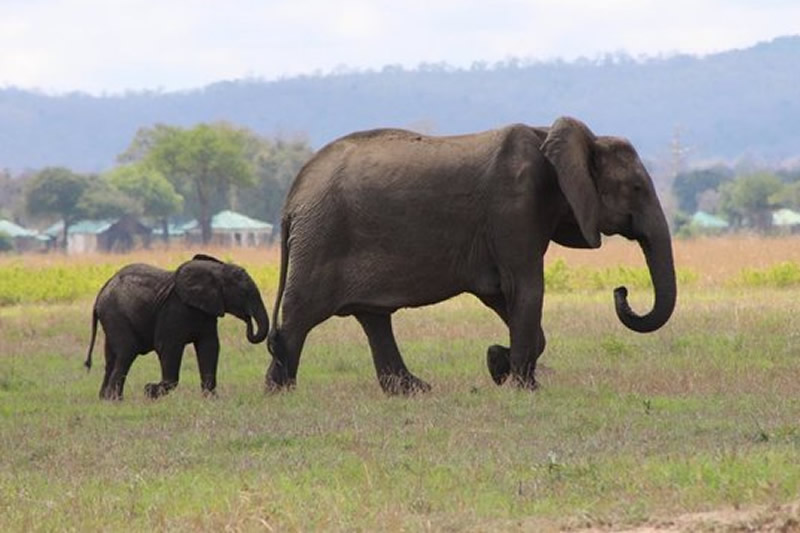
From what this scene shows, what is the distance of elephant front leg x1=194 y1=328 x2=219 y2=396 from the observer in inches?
625

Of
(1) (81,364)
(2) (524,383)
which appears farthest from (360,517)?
A: (1) (81,364)

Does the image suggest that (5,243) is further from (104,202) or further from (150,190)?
(150,190)

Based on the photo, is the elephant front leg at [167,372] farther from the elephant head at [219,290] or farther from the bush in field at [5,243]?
the bush in field at [5,243]

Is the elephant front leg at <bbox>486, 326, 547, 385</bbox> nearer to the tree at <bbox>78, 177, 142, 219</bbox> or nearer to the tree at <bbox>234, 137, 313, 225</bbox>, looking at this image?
the tree at <bbox>78, 177, 142, 219</bbox>

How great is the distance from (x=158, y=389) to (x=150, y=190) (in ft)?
343

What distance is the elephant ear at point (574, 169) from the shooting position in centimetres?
1516

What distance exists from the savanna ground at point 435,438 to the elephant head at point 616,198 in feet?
2.15

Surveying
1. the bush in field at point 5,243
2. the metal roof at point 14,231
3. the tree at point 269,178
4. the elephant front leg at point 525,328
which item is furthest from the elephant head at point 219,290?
the tree at point 269,178

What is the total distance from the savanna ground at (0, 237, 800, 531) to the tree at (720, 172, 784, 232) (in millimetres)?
107110

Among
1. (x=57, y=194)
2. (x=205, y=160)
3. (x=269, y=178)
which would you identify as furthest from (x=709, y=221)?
(x=57, y=194)

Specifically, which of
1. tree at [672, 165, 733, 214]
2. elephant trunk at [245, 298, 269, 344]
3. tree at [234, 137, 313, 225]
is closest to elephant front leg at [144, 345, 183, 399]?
elephant trunk at [245, 298, 269, 344]

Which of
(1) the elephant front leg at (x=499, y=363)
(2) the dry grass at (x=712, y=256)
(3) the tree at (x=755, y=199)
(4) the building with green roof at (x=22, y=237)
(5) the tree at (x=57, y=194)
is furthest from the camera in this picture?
(3) the tree at (x=755, y=199)

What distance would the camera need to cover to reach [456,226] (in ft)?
51.4

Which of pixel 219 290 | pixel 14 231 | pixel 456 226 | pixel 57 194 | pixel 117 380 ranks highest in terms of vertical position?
pixel 456 226
